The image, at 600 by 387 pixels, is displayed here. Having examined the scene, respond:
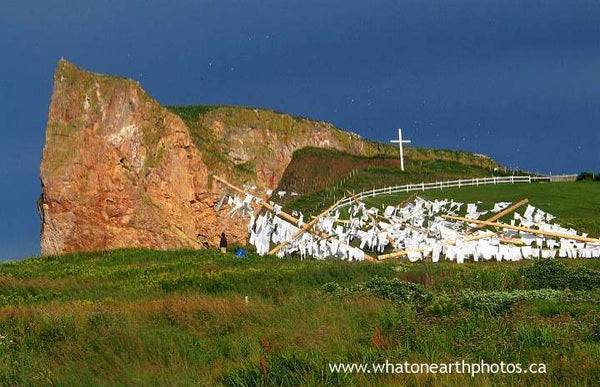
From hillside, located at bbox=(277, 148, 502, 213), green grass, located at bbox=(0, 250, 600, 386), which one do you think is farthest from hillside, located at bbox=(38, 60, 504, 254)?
green grass, located at bbox=(0, 250, 600, 386)

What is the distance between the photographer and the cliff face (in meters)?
81.0

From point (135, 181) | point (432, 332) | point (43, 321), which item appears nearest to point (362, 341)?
point (432, 332)

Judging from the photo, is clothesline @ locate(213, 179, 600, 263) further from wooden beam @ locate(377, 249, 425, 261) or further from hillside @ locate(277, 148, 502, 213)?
hillside @ locate(277, 148, 502, 213)

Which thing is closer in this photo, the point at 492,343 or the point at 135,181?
the point at 492,343

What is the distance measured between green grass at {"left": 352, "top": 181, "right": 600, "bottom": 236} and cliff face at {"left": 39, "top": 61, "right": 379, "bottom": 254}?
32.6 metres

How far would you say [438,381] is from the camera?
11273mm

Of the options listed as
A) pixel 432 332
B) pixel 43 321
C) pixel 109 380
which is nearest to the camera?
pixel 109 380

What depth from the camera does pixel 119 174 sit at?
3307 inches

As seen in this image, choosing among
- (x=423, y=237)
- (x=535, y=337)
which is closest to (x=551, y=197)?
(x=423, y=237)

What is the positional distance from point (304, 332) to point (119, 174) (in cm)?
7091

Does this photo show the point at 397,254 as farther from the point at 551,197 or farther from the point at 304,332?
the point at 551,197

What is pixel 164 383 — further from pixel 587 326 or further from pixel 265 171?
pixel 265 171

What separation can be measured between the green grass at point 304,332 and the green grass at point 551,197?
21.6 m

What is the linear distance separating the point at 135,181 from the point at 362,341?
72437mm
